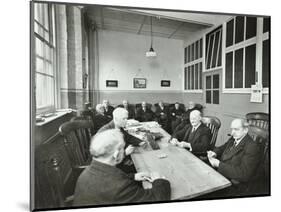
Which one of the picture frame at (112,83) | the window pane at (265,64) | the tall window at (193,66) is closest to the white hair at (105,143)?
the picture frame at (112,83)

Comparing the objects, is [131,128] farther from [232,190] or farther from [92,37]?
[232,190]

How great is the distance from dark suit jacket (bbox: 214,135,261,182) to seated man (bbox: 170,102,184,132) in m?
0.39

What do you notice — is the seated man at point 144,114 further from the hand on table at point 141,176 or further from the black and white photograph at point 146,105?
the hand on table at point 141,176

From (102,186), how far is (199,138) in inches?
34.0

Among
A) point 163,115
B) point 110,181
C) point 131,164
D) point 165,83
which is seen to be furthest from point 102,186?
point 165,83

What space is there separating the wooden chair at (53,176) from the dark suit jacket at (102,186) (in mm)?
58

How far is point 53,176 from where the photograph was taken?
70.7 inches

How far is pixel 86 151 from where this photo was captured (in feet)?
6.07

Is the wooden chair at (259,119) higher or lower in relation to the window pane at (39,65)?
lower

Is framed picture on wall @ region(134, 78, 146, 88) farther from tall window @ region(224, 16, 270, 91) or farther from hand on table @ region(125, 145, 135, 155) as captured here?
tall window @ region(224, 16, 270, 91)

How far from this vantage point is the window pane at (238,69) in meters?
2.09

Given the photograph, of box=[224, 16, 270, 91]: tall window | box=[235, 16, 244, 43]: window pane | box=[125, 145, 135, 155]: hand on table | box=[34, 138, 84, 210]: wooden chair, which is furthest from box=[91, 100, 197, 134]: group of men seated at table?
box=[235, 16, 244, 43]: window pane

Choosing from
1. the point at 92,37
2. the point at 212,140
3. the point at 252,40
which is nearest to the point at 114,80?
the point at 92,37

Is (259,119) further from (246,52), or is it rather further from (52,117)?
(52,117)
